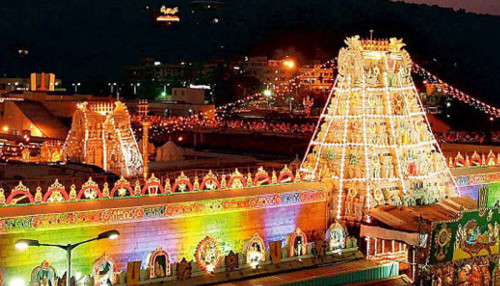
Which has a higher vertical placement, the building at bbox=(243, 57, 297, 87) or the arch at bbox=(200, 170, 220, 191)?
the building at bbox=(243, 57, 297, 87)

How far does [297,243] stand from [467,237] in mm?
3761

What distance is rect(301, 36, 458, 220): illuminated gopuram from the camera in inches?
707

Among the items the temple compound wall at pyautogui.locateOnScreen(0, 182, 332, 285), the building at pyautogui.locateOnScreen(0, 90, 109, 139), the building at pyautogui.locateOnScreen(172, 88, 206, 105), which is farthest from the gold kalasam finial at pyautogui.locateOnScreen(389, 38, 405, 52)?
the building at pyautogui.locateOnScreen(172, 88, 206, 105)

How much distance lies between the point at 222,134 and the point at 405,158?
88.7 feet

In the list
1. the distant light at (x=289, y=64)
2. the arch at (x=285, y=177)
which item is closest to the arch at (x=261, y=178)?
the arch at (x=285, y=177)

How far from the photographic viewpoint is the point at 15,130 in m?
46.6

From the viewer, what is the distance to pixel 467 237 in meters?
16.3

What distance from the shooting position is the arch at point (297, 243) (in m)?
16.6

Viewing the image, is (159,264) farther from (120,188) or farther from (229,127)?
(229,127)

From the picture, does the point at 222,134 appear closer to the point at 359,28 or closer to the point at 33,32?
the point at 359,28

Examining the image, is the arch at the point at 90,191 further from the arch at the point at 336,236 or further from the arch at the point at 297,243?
the arch at the point at 336,236

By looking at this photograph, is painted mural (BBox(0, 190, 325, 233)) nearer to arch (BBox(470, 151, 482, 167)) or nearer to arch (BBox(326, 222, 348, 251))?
arch (BBox(326, 222, 348, 251))

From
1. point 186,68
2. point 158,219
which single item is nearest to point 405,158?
point 158,219

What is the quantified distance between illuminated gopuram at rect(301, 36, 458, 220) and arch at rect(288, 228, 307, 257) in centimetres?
136
